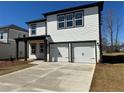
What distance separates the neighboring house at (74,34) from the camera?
15.5m

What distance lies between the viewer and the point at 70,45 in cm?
1689

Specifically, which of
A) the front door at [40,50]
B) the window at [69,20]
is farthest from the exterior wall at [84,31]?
the front door at [40,50]

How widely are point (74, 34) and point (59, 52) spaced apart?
3033 mm

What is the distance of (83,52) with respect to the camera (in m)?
16.1

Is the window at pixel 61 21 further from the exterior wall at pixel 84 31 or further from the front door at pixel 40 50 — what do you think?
the front door at pixel 40 50

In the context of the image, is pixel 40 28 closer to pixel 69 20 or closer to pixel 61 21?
pixel 61 21

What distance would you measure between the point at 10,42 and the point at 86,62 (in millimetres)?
19306

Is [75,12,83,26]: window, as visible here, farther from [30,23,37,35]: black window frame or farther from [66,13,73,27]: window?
[30,23,37,35]: black window frame

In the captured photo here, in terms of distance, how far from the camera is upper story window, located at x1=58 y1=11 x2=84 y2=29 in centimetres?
1652

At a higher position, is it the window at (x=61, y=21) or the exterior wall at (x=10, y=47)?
the window at (x=61, y=21)

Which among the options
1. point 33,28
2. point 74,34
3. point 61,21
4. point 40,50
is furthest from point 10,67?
point 33,28

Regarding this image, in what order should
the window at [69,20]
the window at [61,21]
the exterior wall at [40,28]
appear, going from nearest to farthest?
the window at [69,20], the window at [61,21], the exterior wall at [40,28]

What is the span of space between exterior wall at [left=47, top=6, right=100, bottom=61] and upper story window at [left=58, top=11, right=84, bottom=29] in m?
0.50

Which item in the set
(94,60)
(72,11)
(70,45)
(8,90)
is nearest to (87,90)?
(8,90)
